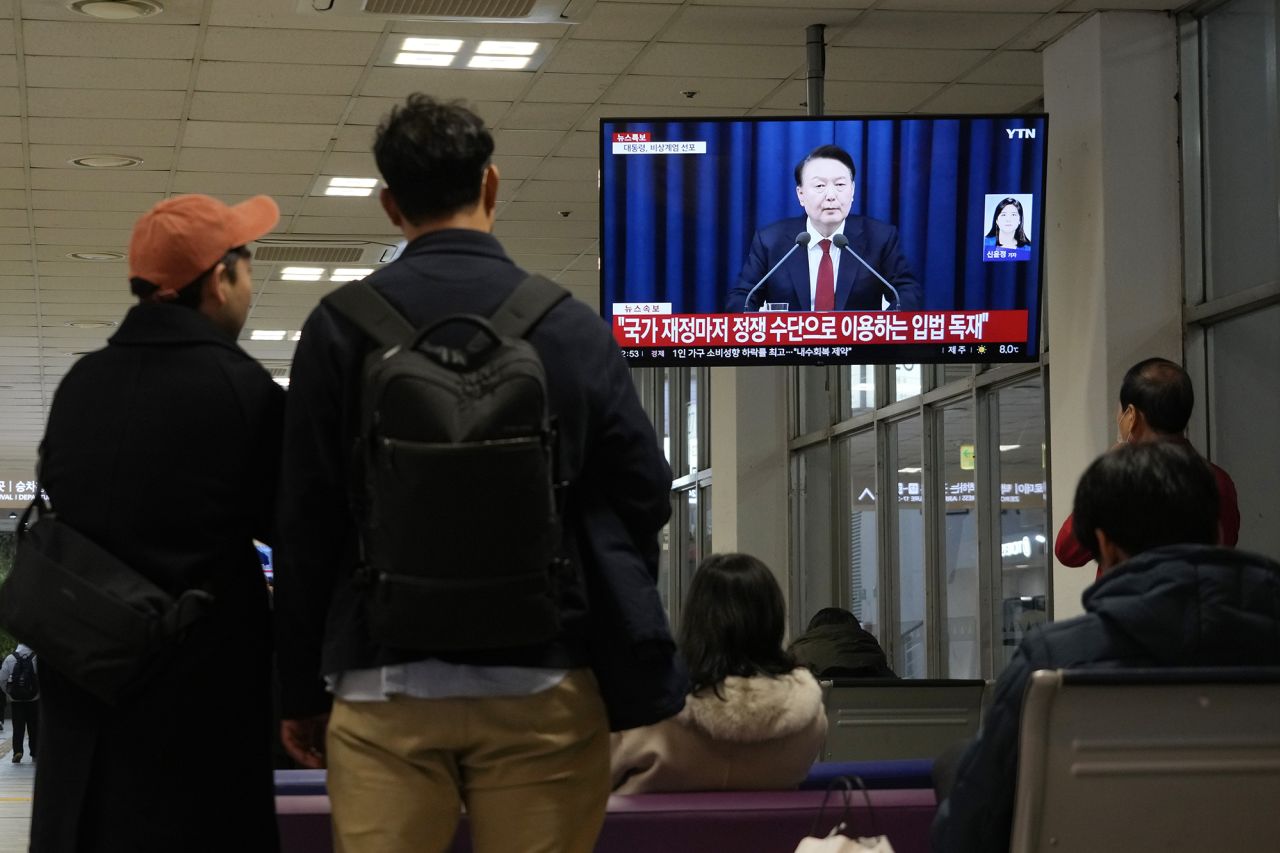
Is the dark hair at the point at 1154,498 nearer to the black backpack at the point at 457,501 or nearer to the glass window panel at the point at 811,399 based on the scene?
the black backpack at the point at 457,501

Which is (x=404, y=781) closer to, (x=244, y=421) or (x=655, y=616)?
(x=655, y=616)

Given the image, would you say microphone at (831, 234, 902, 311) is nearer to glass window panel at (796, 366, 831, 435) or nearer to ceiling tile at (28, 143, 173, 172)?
ceiling tile at (28, 143, 173, 172)

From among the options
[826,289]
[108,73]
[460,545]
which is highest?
[108,73]

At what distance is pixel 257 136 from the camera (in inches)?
345

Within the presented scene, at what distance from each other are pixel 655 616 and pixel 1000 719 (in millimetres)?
A: 522

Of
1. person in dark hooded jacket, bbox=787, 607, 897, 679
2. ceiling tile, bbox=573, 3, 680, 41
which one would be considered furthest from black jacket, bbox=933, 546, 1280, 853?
ceiling tile, bbox=573, 3, 680, 41

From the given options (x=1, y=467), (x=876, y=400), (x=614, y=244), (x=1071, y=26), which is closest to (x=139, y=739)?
(x=614, y=244)

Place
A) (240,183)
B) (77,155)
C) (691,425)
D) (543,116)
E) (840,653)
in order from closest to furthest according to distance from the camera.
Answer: (840,653) < (543,116) < (77,155) < (240,183) < (691,425)

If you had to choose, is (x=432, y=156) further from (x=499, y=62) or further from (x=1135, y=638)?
(x=499, y=62)

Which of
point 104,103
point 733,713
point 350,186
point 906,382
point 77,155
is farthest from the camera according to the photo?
point 906,382

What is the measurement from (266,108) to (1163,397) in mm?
5121

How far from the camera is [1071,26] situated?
7.04 meters

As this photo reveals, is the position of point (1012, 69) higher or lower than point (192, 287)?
higher

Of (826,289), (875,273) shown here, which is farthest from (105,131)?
(875,273)
